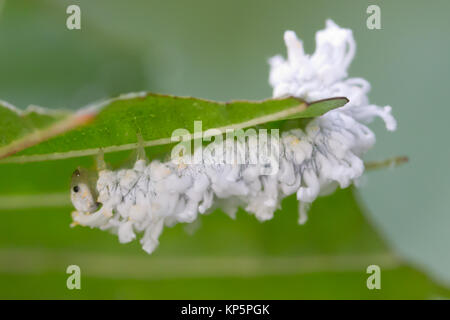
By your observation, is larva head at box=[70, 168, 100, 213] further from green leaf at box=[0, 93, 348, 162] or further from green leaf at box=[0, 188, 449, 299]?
green leaf at box=[0, 188, 449, 299]

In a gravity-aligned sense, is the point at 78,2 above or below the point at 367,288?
above

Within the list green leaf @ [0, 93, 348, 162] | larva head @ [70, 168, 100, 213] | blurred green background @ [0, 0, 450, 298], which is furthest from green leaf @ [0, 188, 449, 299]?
green leaf @ [0, 93, 348, 162]

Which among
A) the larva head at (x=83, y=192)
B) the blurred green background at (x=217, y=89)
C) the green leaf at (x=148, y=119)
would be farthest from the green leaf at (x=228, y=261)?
the green leaf at (x=148, y=119)

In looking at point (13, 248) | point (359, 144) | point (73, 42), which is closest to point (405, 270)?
point (359, 144)

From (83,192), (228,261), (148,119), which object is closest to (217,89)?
(228,261)

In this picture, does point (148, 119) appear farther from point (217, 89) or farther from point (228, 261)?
point (217, 89)
